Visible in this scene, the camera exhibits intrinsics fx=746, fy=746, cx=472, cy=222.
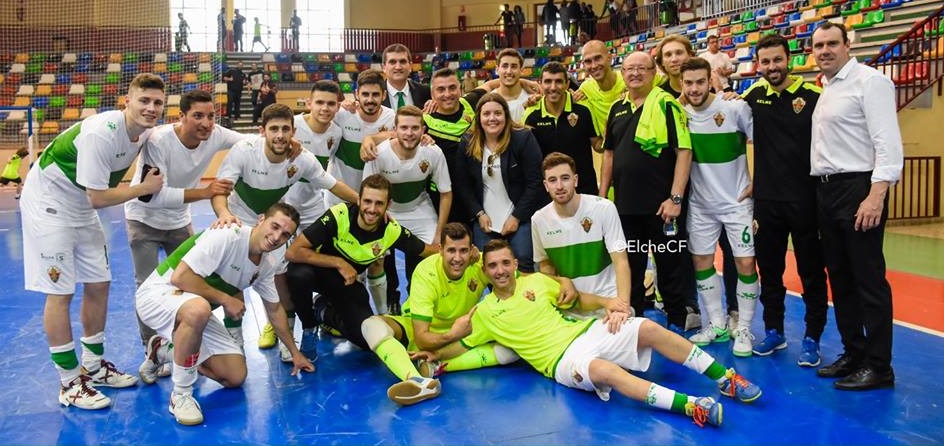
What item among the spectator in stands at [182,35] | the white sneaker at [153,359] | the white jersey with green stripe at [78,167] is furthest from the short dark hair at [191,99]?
the spectator in stands at [182,35]

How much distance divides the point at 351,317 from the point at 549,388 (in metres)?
1.52

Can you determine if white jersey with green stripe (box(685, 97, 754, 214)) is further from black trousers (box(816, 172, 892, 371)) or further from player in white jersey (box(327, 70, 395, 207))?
player in white jersey (box(327, 70, 395, 207))

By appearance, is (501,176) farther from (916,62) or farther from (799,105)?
(916,62)

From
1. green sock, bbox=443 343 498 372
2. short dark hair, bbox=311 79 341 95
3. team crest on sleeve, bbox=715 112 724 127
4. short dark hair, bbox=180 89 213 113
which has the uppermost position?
short dark hair, bbox=311 79 341 95

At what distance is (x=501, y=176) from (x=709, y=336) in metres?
1.93

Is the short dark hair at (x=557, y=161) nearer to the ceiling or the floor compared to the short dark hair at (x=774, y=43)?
nearer to the floor

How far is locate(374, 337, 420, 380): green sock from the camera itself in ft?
14.9

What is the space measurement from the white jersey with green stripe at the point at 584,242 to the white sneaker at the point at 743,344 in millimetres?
917

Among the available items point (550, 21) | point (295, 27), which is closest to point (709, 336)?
point (550, 21)

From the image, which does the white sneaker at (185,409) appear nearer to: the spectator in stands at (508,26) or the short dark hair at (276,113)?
the short dark hair at (276,113)

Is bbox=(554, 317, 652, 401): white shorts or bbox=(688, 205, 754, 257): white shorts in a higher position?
bbox=(688, 205, 754, 257): white shorts

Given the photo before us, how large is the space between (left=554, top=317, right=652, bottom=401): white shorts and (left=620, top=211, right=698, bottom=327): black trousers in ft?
3.04

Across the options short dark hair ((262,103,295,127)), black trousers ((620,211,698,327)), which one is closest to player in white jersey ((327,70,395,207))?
short dark hair ((262,103,295,127))

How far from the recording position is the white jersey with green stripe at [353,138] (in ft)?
19.9
